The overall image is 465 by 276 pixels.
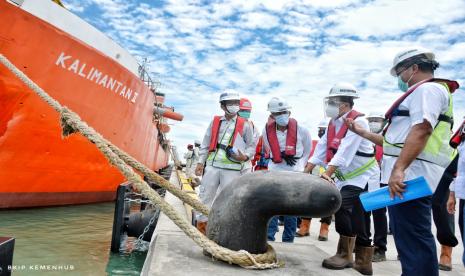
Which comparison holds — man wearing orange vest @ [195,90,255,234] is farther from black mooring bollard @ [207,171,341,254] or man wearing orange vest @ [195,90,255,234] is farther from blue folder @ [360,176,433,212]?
blue folder @ [360,176,433,212]

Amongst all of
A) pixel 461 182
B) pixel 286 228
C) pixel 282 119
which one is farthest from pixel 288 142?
pixel 461 182

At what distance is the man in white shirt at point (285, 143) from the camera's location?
449 cm

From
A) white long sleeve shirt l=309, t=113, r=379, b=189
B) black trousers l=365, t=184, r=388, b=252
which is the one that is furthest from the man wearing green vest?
black trousers l=365, t=184, r=388, b=252

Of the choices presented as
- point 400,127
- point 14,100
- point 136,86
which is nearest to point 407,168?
point 400,127

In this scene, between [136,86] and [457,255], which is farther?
[136,86]

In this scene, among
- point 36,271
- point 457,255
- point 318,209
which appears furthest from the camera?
point 457,255

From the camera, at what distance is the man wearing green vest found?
2191mm

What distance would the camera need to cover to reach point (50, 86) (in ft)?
19.7

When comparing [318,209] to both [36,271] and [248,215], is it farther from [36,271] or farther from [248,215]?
[36,271]

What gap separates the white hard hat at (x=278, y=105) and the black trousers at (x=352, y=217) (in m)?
1.44

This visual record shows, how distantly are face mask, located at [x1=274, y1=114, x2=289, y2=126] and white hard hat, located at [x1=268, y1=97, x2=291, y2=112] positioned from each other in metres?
0.11

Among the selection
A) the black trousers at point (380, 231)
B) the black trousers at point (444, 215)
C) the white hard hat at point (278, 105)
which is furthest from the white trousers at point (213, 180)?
the black trousers at point (444, 215)

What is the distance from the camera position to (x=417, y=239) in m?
2.24

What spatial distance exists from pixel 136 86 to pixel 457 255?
6967 millimetres
